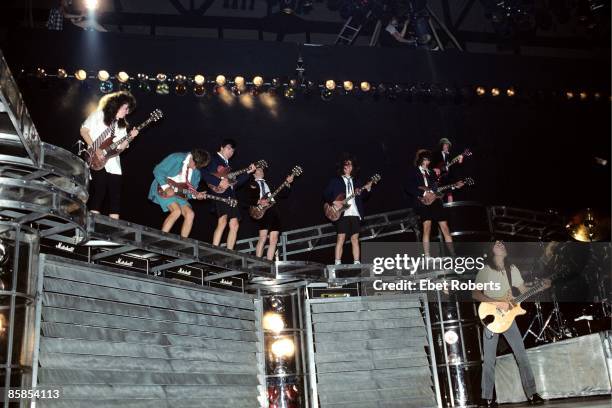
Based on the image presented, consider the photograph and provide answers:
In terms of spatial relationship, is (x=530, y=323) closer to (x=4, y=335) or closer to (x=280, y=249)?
(x=280, y=249)

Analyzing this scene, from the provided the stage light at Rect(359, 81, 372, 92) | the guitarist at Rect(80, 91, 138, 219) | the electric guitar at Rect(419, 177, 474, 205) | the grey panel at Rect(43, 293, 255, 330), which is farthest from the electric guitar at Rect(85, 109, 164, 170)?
the stage light at Rect(359, 81, 372, 92)

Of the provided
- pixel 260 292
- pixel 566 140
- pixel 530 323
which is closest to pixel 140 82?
pixel 260 292

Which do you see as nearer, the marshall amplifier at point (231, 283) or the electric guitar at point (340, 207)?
the marshall amplifier at point (231, 283)

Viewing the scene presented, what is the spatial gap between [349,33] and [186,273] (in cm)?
703

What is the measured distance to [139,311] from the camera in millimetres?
7578

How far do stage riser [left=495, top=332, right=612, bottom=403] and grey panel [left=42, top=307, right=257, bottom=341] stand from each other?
364 cm

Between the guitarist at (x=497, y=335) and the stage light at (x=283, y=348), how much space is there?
259 centimetres

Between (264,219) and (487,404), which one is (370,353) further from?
(264,219)

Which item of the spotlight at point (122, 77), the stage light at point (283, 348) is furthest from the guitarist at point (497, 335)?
the spotlight at point (122, 77)

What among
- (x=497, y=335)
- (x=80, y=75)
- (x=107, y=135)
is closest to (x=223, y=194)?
(x=107, y=135)

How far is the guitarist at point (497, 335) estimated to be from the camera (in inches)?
344

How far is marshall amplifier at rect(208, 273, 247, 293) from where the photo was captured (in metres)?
A: 9.21

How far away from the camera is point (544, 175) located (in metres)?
13.5

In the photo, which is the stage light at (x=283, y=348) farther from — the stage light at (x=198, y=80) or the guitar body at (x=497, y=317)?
the stage light at (x=198, y=80)
